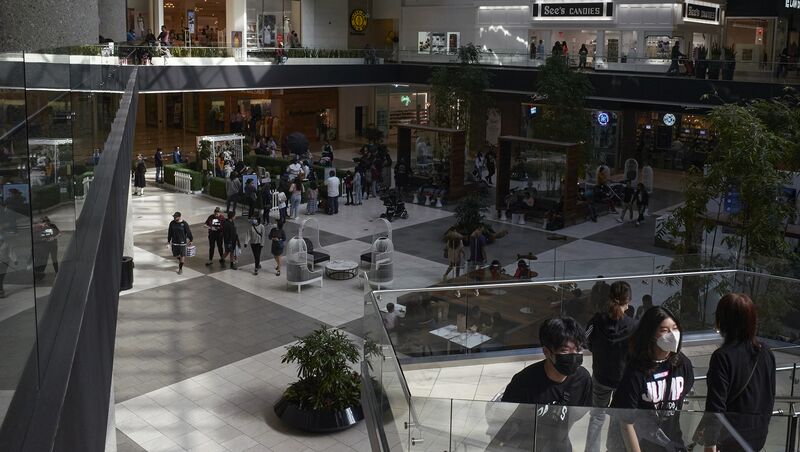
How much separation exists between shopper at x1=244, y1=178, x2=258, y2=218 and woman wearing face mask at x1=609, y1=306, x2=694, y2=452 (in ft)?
65.5

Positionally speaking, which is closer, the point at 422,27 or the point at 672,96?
the point at 672,96

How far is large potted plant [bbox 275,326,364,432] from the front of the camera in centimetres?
1162

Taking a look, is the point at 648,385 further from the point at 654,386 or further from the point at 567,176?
the point at 567,176

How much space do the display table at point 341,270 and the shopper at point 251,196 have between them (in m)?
5.46

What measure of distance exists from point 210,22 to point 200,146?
21.6 m

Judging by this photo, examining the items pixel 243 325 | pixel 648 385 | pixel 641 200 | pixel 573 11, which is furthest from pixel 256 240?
pixel 573 11

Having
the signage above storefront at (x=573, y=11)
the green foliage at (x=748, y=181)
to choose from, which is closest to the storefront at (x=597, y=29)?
the signage above storefront at (x=573, y=11)

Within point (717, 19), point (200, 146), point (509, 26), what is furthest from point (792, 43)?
point (200, 146)

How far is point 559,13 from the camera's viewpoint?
120 feet

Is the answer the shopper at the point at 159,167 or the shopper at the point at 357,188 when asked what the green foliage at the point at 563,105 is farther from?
the shopper at the point at 159,167

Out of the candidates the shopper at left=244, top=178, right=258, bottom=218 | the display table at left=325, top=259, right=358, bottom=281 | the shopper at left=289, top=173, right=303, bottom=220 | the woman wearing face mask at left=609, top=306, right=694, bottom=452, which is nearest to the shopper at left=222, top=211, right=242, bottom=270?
the display table at left=325, top=259, right=358, bottom=281

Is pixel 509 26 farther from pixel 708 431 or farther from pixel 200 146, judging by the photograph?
pixel 708 431

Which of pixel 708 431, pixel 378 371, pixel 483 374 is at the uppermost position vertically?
pixel 708 431

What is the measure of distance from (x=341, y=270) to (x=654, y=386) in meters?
14.5
